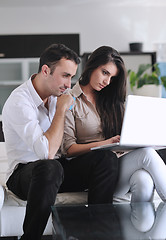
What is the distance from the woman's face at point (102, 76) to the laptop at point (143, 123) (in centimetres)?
53

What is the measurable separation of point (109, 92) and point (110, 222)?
1.15 metres

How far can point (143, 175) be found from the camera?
6.50 ft

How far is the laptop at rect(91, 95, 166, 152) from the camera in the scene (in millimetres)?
1812

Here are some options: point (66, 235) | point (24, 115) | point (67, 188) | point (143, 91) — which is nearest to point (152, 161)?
point (67, 188)

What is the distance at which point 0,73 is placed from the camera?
21.2 feet

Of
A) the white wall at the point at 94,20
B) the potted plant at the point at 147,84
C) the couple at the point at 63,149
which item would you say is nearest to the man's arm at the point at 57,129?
the couple at the point at 63,149

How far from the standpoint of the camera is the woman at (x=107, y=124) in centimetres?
197

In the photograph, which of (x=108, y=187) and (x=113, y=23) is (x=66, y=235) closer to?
(x=108, y=187)

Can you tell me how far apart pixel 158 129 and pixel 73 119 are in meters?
0.54

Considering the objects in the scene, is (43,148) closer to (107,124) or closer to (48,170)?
(48,170)

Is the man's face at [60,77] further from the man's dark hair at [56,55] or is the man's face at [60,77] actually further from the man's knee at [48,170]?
the man's knee at [48,170]

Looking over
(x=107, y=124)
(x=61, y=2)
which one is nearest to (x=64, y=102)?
(x=107, y=124)

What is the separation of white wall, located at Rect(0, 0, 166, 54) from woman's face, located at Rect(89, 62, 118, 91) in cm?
452

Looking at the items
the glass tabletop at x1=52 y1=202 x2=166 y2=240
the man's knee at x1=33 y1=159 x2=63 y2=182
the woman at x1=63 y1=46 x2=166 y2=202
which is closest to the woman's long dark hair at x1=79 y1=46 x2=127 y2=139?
the woman at x1=63 y1=46 x2=166 y2=202
